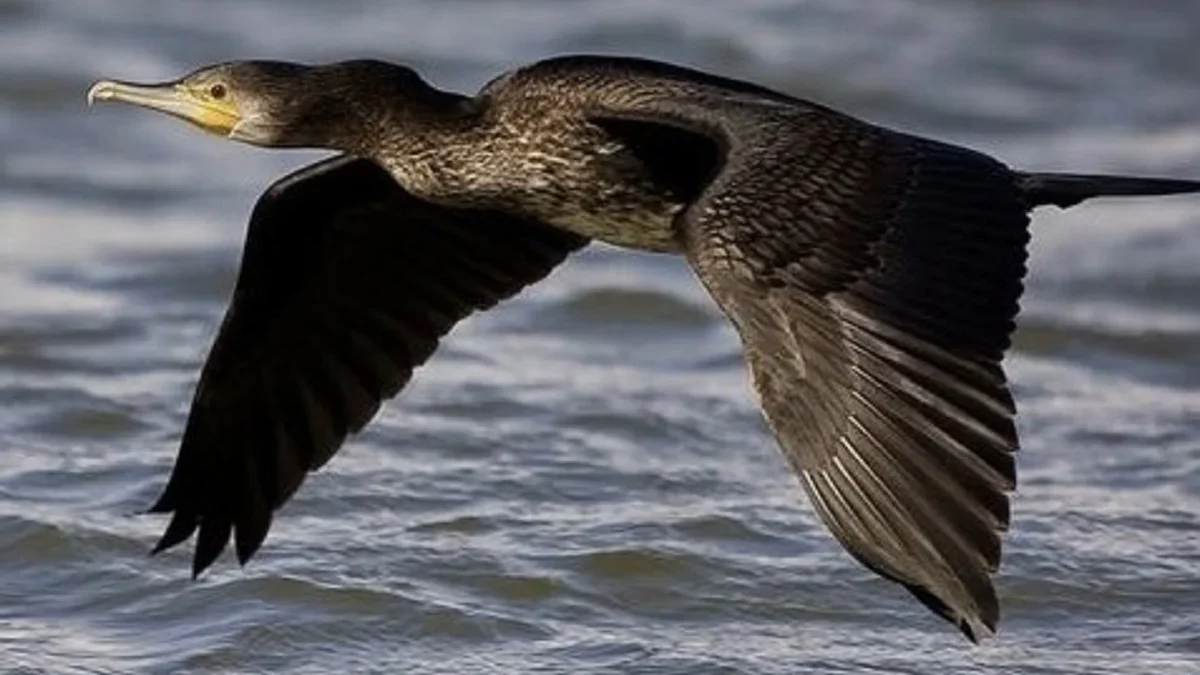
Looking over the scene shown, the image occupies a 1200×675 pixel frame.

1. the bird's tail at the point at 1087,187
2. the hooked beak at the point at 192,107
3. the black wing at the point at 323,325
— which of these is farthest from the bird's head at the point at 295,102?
the bird's tail at the point at 1087,187

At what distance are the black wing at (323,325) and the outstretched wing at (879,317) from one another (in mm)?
1235

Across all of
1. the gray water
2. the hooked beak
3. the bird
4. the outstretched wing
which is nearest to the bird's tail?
the bird

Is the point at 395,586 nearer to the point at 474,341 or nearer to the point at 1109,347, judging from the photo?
the point at 474,341

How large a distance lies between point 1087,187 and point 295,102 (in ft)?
5.97

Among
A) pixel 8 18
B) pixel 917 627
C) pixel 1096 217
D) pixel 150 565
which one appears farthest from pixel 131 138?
pixel 917 627

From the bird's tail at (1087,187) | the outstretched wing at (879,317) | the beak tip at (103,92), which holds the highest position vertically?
the beak tip at (103,92)

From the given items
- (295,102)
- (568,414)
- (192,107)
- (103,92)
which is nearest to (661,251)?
(295,102)

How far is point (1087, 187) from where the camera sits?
8.73 m

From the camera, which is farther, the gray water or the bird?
the gray water

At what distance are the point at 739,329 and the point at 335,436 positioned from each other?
2.00 metres

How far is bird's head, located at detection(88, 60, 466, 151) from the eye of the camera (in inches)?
354

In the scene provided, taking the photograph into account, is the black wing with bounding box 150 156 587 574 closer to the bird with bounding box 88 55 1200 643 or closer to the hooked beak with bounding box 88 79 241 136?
the bird with bounding box 88 55 1200 643

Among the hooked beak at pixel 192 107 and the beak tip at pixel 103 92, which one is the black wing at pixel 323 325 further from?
the beak tip at pixel 103 92

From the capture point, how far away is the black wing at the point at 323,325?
9.39m
